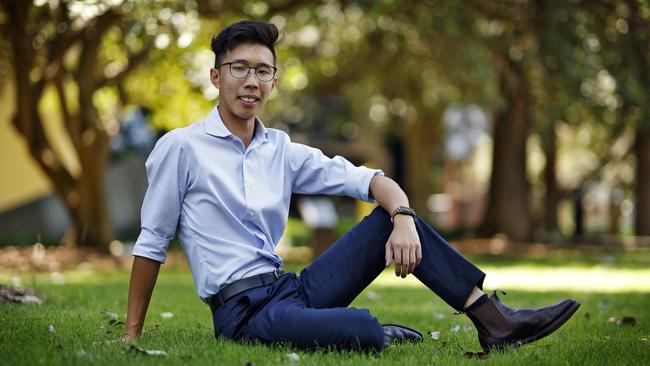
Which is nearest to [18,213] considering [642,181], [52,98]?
[52,98]

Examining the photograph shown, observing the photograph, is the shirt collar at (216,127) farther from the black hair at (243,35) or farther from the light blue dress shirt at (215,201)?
the black hair at (243,35)

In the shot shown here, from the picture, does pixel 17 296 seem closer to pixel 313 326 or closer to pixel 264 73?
pixel 264 73

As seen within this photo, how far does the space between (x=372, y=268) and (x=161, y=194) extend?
3.73ft

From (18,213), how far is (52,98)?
2.58 metres

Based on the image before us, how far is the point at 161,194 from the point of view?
4965 millimetres

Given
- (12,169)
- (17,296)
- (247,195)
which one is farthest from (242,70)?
(12,169)

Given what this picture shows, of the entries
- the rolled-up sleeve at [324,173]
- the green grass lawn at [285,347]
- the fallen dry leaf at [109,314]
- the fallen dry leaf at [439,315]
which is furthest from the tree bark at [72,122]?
the rolled-up sleeve at [324,173]

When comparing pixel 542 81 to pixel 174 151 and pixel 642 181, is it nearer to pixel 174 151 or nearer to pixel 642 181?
pixel 642 181

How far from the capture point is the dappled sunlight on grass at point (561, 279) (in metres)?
11.2

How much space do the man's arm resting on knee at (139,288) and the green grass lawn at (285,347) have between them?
0.12m

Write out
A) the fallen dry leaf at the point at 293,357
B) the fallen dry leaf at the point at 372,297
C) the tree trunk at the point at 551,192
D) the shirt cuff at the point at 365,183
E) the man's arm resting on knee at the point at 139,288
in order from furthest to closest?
the tree trunk at the point at 551,192 < the fallen dry leaf at the point at 372,297 < the shirt cuff at the point at 365,183 < the man's arm resting on knee at the point at 139,288 < the fallen dry leaf at the point at 293,357

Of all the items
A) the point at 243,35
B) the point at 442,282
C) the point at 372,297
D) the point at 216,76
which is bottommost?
the point at 372,297

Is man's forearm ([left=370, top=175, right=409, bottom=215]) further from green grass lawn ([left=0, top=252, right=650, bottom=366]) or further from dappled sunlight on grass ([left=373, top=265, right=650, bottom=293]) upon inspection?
dappled sunlight on grass ([left=373, top=265, right=650, bottom=293])

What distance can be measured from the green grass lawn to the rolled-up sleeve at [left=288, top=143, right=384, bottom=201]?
0.89 metres
